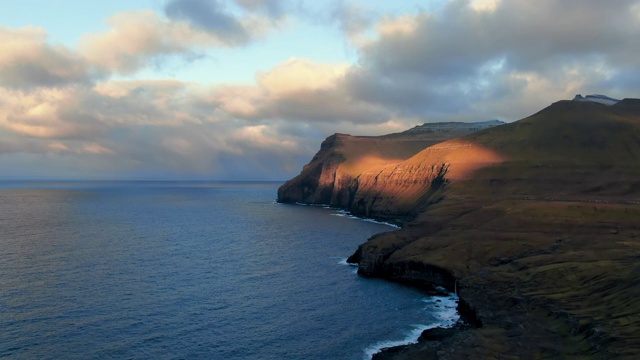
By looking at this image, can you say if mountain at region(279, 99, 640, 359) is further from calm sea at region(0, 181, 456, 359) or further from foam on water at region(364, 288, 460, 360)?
calm sea at region(0, 181, 456, 359)

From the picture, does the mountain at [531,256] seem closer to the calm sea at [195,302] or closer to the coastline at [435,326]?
the coastline at [435,326]

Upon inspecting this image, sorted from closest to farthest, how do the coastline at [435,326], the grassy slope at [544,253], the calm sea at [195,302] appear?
1. the grassy slope at [544,253]
2. the coastline at [435,326]
3. the calm sea at [195,302]

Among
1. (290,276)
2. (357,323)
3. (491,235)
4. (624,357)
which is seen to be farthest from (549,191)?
(624,357)

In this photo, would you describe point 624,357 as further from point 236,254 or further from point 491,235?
point 236,254

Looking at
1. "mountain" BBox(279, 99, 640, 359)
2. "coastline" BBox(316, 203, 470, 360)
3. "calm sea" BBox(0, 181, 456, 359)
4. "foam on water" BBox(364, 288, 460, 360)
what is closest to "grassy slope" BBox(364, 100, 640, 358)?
"mountain" BBox(279, 99, 640, 359)

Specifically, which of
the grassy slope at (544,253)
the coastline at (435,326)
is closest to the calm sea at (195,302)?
the coastline at (435,326)

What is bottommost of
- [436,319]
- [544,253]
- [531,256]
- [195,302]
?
[436,319]

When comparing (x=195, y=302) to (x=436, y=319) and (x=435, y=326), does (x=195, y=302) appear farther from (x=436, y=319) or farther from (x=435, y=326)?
(x=436, y=319)

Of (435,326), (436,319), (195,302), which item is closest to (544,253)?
(436,319)

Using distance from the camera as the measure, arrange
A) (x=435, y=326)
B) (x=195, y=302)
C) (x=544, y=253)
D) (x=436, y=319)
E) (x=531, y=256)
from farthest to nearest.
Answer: (x=544, y=253), (x=531, y=256), (x=195, y=302), (x=436, y=319), (x=435, y=326)
